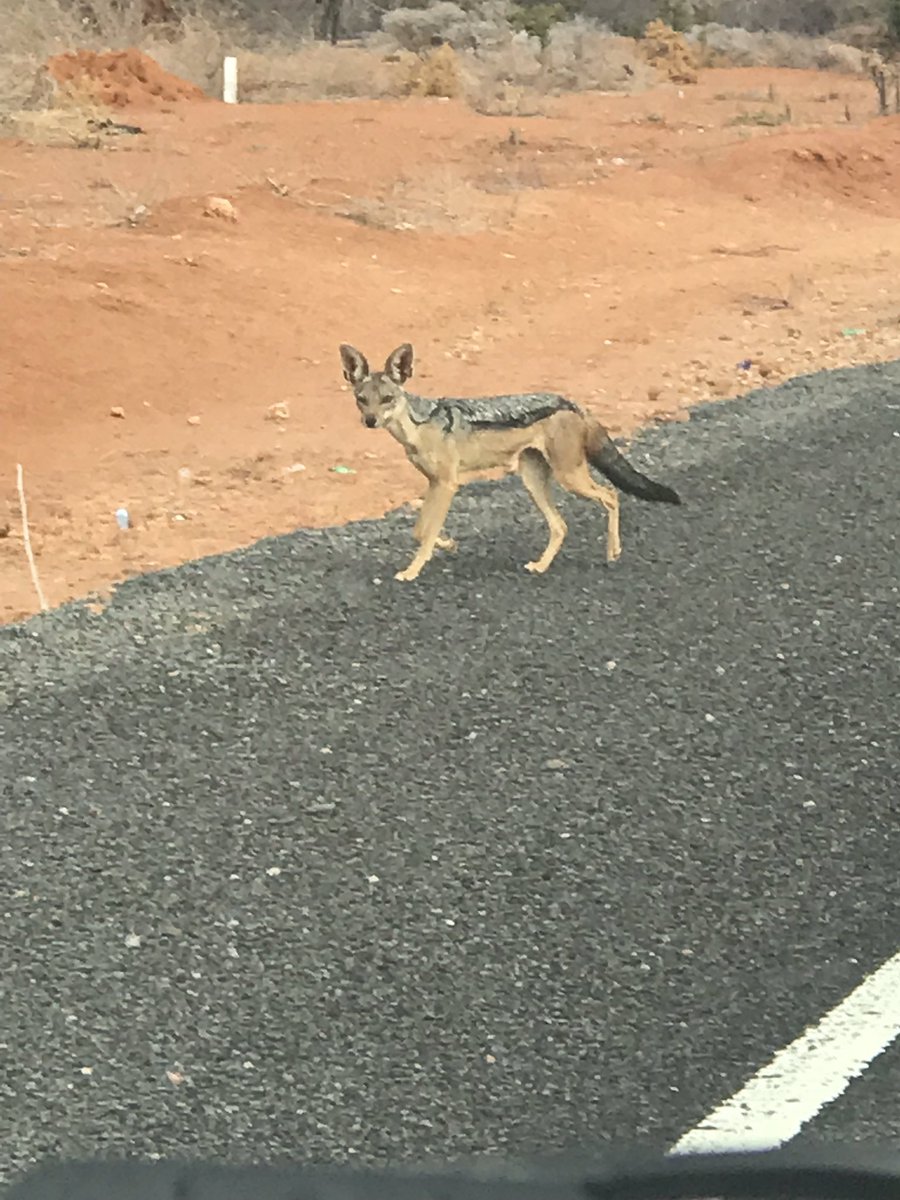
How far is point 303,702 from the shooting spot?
440cm

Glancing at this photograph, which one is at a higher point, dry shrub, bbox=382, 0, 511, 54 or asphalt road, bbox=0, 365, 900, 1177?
dry shrub, bbox=382, 0, 511, 54

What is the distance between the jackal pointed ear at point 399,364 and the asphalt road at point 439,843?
0.76 metres

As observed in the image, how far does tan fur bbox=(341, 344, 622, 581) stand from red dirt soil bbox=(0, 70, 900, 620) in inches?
18.6

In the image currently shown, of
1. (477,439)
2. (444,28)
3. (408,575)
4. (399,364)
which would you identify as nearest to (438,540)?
(408,575)

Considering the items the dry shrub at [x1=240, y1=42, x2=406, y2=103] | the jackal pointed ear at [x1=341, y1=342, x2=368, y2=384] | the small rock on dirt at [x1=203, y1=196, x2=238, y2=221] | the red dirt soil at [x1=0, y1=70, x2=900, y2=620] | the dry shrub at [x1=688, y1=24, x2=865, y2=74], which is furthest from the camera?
the dry shrub at [x1=688, y1=24, x2=865, y2=74]

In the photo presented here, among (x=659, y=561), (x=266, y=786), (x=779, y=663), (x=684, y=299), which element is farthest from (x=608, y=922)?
(x=684, y=299)

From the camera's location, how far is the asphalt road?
2.76 meters

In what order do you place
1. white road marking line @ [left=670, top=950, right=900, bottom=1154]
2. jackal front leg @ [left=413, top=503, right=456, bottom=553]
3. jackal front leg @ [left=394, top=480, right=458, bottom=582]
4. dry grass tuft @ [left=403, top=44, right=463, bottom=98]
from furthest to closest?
dry grass tuft @ [left=403, top=44, right=463, bottom=98]
jackal front leg @ [left=413, top=503, right=456, bottom=553]
jackal front leg @ [left=394, top=480, right=458, bottom=582]
white road marking line @ [left=670, top=950, right=900, bottom=1154]

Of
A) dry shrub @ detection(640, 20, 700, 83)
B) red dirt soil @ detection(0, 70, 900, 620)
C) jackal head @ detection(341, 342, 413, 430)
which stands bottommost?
red dirt soil @ detection(0, 70, 900, 620)

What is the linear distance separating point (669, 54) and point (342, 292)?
74.9 ft

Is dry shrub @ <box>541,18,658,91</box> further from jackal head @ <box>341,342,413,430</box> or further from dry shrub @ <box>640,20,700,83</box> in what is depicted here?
jackal head @ <box>341,342,413,430</box>

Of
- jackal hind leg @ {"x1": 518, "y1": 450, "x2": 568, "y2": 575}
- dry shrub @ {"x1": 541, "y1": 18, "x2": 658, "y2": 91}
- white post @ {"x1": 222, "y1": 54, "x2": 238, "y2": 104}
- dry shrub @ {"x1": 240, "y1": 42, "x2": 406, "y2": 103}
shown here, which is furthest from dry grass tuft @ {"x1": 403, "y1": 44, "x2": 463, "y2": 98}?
jackal hind leg @ {"x1": 518, "y1": 450, "x2": 568, "y2": 575}

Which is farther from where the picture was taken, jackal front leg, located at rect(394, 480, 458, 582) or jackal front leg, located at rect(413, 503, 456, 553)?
jackal front leg, located at rect(413, 503, 456, 553)

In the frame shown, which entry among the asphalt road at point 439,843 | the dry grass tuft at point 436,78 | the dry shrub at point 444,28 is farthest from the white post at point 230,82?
the asphalt road at point 439,843
